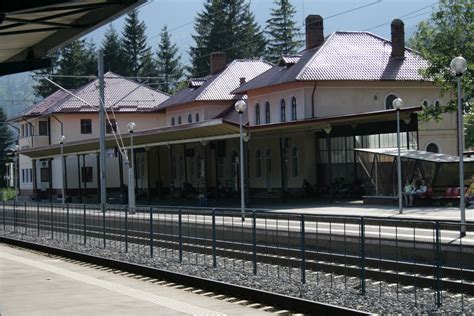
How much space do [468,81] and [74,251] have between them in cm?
3000

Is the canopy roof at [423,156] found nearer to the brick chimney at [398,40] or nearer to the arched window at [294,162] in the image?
the arched window at [294,162]

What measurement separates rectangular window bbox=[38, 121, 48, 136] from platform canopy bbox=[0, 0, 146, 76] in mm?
68460

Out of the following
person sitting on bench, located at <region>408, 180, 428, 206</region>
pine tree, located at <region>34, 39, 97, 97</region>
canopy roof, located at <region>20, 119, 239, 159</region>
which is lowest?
person sitting on bench, located at <region>408, 180, 428, 206</region>

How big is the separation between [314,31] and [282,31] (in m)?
49.8

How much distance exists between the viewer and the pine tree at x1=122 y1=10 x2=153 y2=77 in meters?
114

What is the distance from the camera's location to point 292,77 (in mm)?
53062

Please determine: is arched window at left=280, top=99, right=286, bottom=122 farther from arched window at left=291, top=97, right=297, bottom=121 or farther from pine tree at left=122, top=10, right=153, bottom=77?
pine tree at left=122, top=10, right=153, bottom=77

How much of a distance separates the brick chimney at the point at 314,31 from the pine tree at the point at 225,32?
4394 centimetres

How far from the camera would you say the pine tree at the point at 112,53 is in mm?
112812

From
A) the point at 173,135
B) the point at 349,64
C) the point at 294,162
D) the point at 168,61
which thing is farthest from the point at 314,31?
the point at 168,61

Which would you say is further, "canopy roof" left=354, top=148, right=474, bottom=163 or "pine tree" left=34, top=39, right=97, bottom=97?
"pine tree" left=34, top=39, right=97, bottom=97

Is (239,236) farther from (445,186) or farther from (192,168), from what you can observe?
(192,168)

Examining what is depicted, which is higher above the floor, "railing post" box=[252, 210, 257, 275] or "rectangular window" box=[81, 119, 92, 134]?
"rectangular window" box=[81, 119, 92, 134]

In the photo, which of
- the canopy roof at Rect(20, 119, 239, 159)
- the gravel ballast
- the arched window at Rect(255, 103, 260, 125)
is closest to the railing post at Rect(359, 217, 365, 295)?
the gravel ballast
